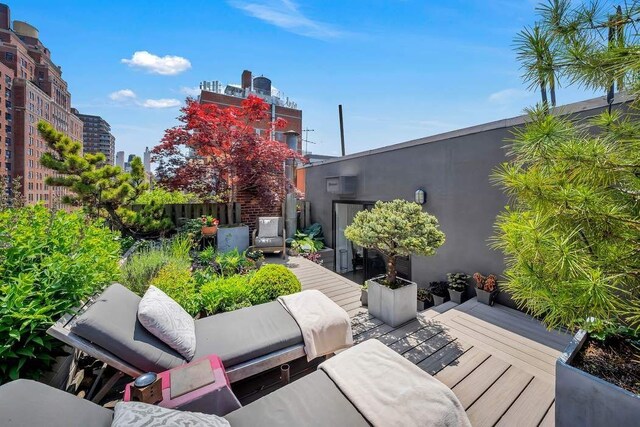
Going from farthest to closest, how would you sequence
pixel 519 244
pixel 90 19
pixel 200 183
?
pixel 200 183
pixel 90 19
pixel 519 244

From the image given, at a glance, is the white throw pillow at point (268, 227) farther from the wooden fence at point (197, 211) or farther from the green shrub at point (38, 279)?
the green shrub at point (38, 279)

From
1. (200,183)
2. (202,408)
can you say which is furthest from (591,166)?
(200,183)

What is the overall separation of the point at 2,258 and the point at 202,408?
6.73 feet

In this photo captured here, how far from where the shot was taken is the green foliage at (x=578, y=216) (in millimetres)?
1429

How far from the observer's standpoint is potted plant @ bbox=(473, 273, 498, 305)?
4000 mm

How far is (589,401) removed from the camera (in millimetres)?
1641

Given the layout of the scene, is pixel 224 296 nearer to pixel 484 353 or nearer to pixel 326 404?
pixel 326 404

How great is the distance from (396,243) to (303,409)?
2.42 meters

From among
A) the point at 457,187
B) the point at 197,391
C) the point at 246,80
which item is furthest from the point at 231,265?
the point at 246,80

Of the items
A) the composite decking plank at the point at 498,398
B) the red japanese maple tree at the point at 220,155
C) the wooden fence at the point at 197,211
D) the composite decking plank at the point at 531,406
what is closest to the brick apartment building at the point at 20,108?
the wooden fence at the point at 197,211

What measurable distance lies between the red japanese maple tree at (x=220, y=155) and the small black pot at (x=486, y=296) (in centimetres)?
513

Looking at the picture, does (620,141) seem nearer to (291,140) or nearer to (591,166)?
(591,166)

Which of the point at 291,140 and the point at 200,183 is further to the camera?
the point at 291,140

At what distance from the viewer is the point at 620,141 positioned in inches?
60.3
